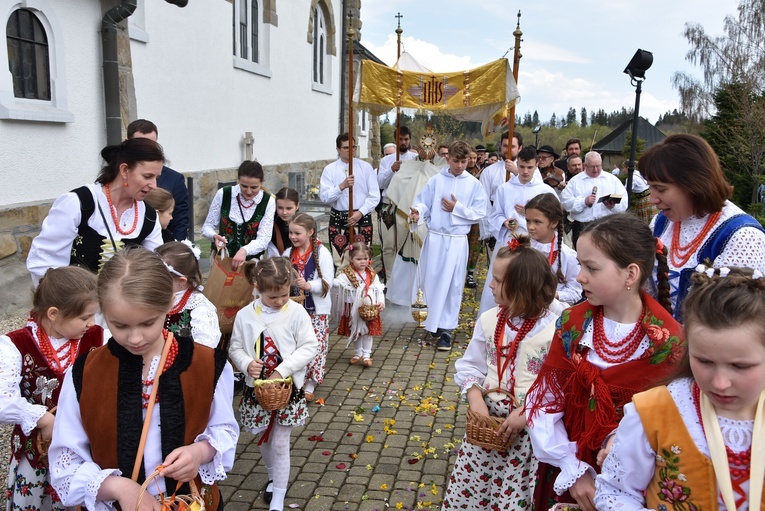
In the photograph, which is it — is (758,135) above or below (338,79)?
below

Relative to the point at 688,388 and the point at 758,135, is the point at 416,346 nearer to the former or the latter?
the point at 688,388

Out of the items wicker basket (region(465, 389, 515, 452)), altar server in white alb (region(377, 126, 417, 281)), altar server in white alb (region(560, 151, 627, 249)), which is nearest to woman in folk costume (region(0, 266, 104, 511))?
wicker basket (region(465, 389, 515, 452))

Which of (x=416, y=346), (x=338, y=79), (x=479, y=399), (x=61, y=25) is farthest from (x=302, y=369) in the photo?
(x=338, y=79)

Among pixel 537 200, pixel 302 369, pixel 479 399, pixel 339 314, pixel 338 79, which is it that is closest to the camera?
pixel 479 399

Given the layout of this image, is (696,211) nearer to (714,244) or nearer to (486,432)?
(714,244)

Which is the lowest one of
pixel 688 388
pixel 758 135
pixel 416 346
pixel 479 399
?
pixel 416 346

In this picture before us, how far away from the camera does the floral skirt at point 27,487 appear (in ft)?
8.62

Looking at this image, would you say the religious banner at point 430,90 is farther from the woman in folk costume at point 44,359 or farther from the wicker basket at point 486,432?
the woman in folk costume at point 44,359

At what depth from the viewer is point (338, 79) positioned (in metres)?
19.8

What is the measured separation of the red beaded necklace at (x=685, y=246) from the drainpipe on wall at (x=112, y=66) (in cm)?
677

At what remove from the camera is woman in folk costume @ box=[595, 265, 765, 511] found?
5.28 feet

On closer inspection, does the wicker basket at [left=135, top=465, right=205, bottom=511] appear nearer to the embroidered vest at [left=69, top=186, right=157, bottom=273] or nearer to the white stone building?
the embroidered vest at [left=69, top=186, right=157, bottom=273]

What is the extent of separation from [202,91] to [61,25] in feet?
13.6

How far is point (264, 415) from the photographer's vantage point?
3.62 metres
